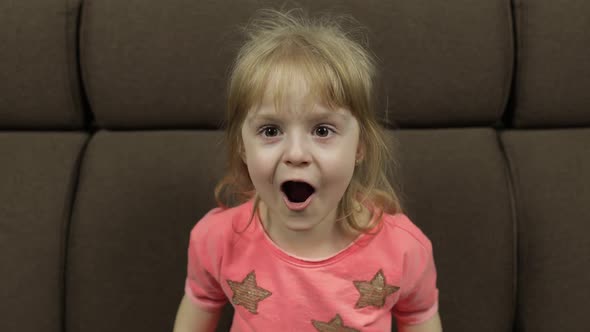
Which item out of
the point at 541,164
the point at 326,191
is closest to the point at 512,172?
the point at 541,164

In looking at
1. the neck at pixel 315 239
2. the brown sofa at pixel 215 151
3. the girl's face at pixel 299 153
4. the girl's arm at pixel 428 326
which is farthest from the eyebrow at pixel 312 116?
the girl's arm at pixel 428 326

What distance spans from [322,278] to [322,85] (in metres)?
0.31

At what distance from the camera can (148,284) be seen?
102 centimetres

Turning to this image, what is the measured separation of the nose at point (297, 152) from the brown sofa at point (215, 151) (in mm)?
334

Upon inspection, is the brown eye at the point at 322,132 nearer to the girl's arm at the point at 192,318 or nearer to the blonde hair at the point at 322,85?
the blonde hair at the point at 322,85

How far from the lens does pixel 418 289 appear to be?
0.84 meters

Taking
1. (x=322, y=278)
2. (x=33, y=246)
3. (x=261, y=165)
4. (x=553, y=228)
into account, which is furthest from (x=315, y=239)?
(x=33, y=246)

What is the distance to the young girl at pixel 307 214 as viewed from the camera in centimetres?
71

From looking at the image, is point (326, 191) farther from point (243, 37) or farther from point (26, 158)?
point (26, 158)

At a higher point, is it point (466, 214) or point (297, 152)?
point (297, 152)

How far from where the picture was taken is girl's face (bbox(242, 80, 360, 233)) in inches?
27.6

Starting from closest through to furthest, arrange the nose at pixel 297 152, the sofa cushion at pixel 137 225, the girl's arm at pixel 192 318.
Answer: the nose at pixel 297 152 < the girl's arm at pixel 192 318 < the sofa cushion at pixel 137 225

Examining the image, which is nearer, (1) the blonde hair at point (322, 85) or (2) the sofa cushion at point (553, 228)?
(1) the blonde hair at point (322, 85)

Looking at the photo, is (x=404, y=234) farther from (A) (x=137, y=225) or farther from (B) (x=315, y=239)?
(A) (x=137, y=225)
